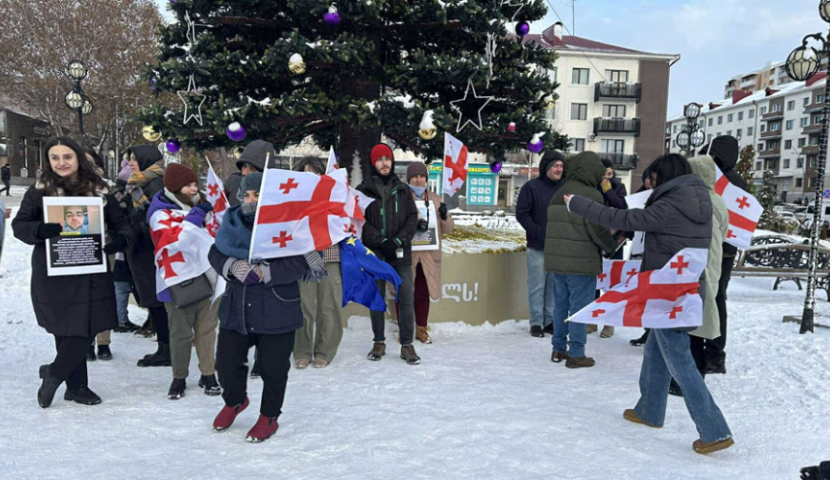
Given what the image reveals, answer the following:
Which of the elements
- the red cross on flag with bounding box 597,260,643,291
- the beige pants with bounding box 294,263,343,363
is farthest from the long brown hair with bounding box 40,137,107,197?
the red cross on flag with bounding box 597,260,643,291

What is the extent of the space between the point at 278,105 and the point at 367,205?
1.67m

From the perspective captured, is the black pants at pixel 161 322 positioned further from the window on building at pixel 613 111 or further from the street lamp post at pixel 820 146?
the window on building at pixel 613 111

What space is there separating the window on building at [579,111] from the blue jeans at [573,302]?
4286 cm

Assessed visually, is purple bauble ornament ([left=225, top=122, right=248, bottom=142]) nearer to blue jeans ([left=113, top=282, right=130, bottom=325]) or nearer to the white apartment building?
blue jeans ([left=113, top=282, right=130, bottom=325])

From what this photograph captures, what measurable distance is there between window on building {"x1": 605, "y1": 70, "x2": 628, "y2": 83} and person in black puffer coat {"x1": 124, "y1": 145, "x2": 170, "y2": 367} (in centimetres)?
4536

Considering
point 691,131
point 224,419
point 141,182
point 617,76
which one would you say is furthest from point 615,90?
point 224,419

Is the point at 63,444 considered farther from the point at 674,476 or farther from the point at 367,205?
the point at 674,476

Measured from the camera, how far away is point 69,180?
4035 millimetres

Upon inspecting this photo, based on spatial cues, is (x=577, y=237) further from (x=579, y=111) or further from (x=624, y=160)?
(x=624, y=160)

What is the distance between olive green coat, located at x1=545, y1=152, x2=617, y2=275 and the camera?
17.0 ft

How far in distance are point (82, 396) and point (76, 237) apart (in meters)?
1.19

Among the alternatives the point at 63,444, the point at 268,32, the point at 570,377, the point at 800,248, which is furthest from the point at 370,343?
the point at 800,248

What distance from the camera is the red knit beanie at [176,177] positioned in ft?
14.3

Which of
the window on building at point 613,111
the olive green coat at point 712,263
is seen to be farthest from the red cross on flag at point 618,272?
the window on building at point 613,111
